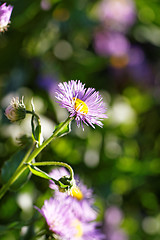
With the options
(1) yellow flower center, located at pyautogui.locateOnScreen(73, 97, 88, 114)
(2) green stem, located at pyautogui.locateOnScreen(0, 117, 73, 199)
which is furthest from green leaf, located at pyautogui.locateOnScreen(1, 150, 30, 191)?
(1) yellow flower center, located at pyautogui.locateOnScreen(73, 97, 88, 114)

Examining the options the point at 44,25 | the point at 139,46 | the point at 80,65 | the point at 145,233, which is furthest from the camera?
the point at 139,46

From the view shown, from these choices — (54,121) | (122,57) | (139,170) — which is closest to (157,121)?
(122,57)

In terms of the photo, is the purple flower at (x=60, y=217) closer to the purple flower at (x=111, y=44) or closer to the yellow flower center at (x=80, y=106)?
the yellow flower center at (x=80, y=106)

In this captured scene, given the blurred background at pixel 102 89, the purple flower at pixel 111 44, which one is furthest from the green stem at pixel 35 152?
the purple flower at pixel 111 44

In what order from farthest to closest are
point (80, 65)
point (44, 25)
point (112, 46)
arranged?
point (112, 46)
point (80, 65)
point (44, 25)

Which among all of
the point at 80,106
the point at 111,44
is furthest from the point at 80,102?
the point at 111,44

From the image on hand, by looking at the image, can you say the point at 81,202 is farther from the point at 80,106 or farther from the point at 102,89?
the point at 102,89

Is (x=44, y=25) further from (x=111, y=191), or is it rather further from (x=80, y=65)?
(x=111, y=191)

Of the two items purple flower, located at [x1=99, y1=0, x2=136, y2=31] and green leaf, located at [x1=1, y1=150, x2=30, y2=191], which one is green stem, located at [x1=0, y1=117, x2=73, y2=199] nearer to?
green leaf, located at [x1=1, y1=150, x2=30, y2=191]
